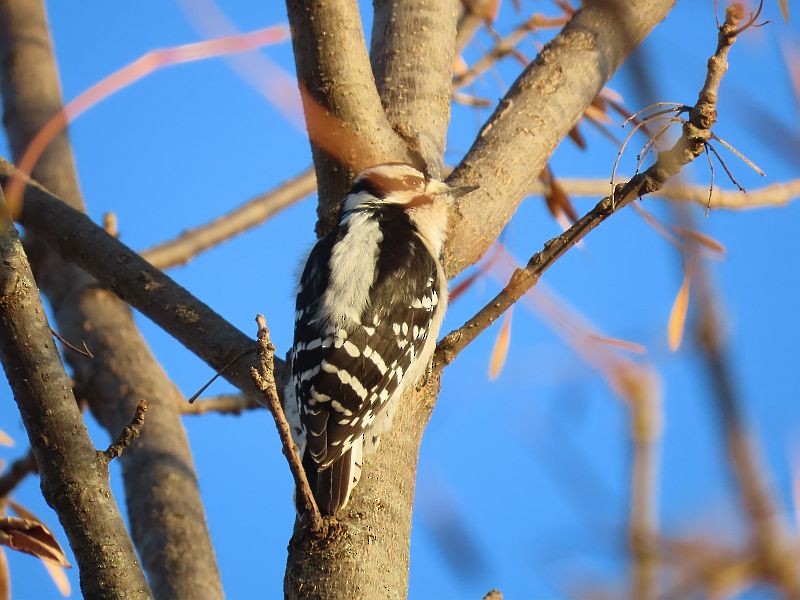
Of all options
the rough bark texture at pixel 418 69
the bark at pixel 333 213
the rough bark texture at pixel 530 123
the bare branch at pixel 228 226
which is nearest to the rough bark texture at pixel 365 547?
the bark at pixel 333 213

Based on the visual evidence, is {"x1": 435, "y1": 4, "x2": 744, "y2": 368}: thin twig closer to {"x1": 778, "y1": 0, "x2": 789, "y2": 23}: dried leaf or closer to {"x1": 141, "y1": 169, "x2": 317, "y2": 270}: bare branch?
{"x1": 778, "y1": 0, "x2": 789, "y2": 23}: dried leaf

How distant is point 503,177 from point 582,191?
1.57 metres

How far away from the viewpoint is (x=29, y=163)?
13.5 feet

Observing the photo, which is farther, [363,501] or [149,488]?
[149,488]

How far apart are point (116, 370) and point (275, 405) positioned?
2473 millimetres

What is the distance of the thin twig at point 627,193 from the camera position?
1.60 m

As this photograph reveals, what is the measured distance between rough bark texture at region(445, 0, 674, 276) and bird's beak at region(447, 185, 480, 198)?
0.06ft

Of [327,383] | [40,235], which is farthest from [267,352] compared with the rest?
[40,235]

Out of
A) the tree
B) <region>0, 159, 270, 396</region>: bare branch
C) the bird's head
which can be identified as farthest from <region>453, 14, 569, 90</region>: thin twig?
<region>0, 159, 270, 396</region>: bare branch

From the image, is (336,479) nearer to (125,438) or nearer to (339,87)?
(125,438)

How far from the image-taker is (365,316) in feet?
11.0

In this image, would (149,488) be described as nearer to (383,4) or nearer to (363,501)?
(363,501)

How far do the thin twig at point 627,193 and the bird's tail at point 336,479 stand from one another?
385 mm

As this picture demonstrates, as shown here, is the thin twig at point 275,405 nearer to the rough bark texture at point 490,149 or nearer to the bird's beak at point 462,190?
the rough bark texture at point 490,149
